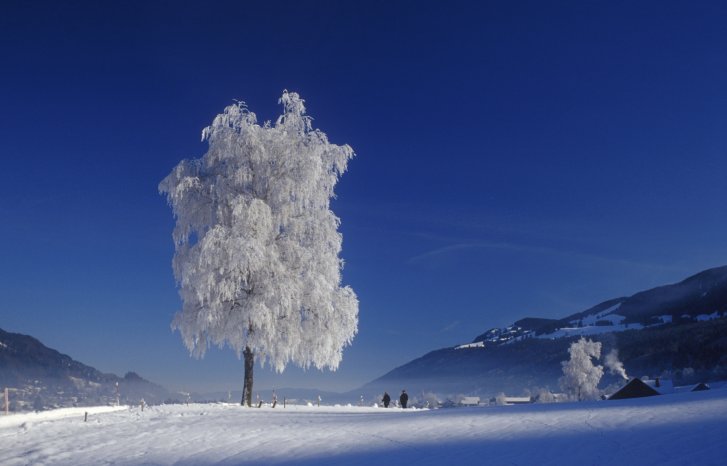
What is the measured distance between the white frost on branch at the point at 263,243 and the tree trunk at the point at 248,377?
51cm

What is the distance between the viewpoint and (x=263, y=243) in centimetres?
2788

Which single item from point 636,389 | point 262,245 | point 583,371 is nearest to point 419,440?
point 262,245

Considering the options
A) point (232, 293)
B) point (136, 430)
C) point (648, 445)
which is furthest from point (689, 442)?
point (232, 293)

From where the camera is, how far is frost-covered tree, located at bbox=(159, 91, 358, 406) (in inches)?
1064

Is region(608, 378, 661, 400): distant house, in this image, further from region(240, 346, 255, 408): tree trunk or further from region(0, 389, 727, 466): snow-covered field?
region(0, 389, 727, 466): snow-covered field

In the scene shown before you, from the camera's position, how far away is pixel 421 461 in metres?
11.8

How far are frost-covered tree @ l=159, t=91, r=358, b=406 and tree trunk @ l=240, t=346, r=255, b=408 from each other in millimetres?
46

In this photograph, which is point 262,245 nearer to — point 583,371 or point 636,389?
point 636,389

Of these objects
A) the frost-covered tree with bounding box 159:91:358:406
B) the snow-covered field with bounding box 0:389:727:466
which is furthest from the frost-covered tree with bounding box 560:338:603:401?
the snow-covered field with bounding box 0:389:727:466

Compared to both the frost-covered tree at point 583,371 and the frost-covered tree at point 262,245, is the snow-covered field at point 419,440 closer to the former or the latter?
the frost-covered tree at point 262,245

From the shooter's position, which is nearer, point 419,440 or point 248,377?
point 419,440

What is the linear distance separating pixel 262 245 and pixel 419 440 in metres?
15.0

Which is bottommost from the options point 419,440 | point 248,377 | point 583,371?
point 419,440

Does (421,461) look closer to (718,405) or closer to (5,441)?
(718,405)
